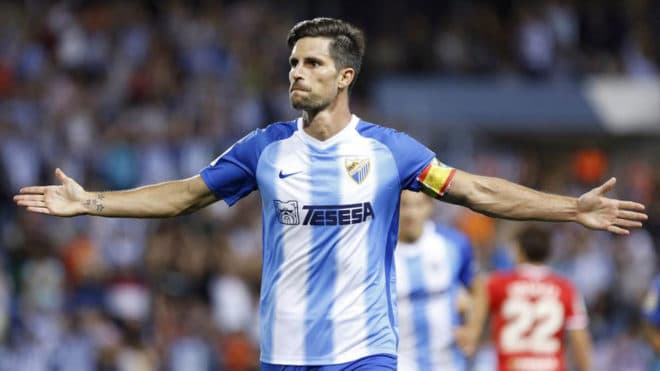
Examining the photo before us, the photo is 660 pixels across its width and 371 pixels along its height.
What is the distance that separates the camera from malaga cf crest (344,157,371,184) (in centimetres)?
644

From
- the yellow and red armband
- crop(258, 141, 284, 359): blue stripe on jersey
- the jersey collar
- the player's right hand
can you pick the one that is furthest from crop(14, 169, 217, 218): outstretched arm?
the yellow and red armband

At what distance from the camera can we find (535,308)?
9805mm

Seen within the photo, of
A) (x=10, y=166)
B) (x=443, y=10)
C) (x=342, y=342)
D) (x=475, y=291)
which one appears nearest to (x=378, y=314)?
(x=342, y=342)

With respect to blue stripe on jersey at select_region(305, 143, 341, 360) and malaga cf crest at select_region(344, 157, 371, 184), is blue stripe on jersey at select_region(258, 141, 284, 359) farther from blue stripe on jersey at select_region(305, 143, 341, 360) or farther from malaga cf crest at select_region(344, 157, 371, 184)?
malaga cf crest at select_region(344, 157, 371, 184)

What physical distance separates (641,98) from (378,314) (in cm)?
1511

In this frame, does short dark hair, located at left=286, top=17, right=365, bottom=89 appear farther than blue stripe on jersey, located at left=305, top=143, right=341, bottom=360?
Yes

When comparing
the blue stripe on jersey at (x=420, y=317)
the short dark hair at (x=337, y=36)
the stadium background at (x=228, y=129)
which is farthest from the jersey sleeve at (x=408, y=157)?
the stadium background at (x=228, y=129)

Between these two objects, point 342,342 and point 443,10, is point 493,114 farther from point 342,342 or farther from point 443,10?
point 342,342

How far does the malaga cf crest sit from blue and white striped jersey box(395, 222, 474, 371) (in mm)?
2788

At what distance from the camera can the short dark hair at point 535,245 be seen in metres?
9.72

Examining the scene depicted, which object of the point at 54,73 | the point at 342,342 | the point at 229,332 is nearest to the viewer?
the point at 342,342

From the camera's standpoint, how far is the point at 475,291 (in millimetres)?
9703

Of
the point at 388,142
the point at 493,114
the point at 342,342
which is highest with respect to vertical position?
the point at 493,114

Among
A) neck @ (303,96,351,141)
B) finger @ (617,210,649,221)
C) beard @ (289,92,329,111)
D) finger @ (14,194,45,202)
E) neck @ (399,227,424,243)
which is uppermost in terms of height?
beard @ (289,92,329,111)
